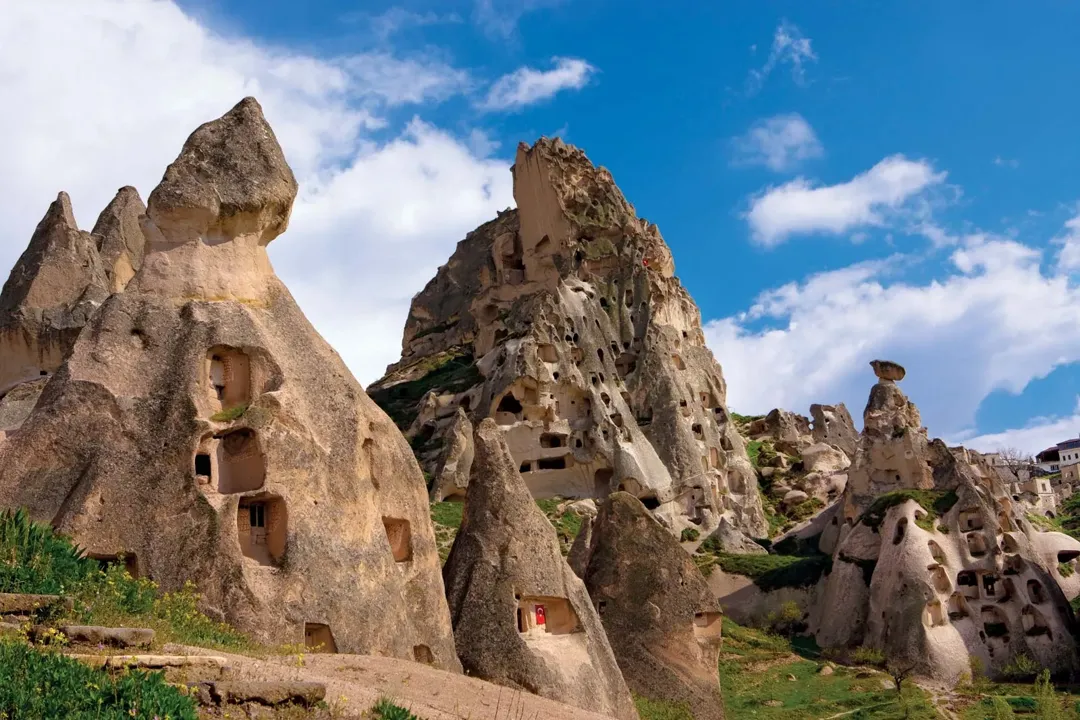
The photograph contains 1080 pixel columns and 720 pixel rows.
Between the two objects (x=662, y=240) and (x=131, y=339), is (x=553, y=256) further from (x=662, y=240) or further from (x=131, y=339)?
(x=131, y=339)

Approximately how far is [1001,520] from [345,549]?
27.6 metres

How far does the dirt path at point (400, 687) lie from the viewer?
12.6m

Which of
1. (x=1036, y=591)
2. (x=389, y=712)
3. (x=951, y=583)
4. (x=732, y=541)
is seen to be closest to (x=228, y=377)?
(x=389, y=712)

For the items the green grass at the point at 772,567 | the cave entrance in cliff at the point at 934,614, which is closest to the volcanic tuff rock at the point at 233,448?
the cave entrance in cliff at the point at 934,614

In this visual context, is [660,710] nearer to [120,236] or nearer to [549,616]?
[549,616]

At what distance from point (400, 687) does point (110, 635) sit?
3838mm

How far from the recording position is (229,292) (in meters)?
20.6

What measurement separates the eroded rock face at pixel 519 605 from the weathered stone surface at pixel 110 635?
8.72 metres

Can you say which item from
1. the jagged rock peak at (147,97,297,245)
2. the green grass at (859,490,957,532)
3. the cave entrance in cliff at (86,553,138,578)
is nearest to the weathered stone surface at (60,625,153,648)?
the cave entrance in cliff at (86,553,138,578)

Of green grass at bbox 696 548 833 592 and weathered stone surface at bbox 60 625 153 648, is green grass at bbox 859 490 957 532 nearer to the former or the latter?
green grass at bbox 696 548 833 592

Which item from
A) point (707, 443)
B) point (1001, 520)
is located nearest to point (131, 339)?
point (1001, 520)

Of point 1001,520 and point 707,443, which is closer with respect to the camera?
point 1001,520

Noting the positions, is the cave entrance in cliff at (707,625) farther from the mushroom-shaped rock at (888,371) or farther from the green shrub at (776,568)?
the mushroom-shaped rock at (888,371)

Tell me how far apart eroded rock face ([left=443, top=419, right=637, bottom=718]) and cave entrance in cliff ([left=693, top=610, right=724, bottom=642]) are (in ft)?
11.5
